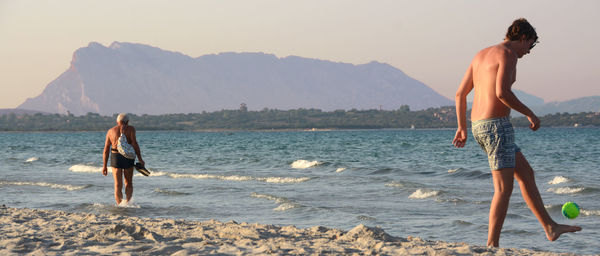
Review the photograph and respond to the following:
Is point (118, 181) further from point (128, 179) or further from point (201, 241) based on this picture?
point (201, 241)

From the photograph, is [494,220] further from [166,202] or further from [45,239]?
[166,202]

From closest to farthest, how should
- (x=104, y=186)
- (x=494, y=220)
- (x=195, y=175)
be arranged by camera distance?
(x=494, y=220), (x=104, y=186), (x=195, y=175)

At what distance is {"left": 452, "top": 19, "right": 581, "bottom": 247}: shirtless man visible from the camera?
503cm

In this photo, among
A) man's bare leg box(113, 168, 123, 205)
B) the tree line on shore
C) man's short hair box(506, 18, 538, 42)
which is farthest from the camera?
the tree line on shore

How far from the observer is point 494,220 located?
5.47 meters

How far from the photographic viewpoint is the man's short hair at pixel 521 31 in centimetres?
519

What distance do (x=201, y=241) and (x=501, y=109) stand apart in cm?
317

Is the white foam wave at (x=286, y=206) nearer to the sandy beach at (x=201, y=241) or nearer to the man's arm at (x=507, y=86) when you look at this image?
the sandy beach at (x=201, y=241)

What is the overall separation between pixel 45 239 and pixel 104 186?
30.0 ft

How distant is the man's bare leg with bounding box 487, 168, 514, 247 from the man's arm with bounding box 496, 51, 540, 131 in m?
0.48

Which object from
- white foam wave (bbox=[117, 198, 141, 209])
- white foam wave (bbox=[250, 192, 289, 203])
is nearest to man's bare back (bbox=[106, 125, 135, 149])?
white foam wave (bbox=[117, 198, 141, 209])

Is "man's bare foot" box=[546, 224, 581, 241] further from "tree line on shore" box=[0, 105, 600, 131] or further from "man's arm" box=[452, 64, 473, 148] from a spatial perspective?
"tree line on shore" box=[0, 105, 600, 131]

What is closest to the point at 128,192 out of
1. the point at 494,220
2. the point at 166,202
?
the point at 166,202

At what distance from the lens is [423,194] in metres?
13.1
